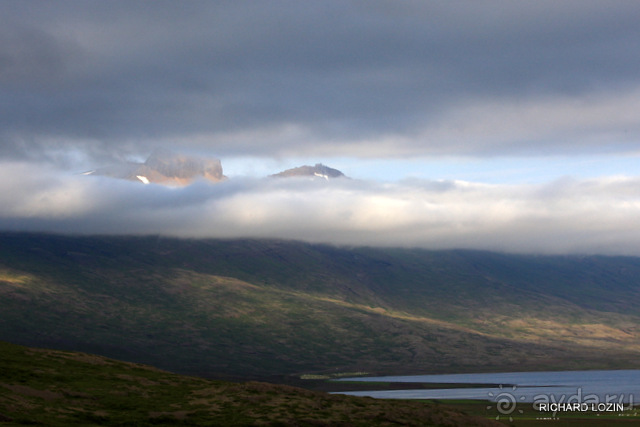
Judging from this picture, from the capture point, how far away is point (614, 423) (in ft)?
589

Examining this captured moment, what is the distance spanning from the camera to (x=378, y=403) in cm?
11675

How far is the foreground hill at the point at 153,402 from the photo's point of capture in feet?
318

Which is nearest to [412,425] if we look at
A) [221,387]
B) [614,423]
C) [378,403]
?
[378,403]

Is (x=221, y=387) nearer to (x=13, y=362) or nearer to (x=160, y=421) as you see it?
(x=160, y=421)

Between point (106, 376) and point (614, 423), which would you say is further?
point (614, 423)

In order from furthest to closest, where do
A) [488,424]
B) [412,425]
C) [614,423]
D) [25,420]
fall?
[614,423], [488,424], [412,425], [25,420]

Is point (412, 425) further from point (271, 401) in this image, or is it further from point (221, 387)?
point (221, 387)

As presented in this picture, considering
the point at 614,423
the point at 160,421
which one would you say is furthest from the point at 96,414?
the point at 614,423

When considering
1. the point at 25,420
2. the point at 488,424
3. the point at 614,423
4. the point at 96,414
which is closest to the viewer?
the point at 25,420

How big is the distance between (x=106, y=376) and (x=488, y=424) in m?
62.4

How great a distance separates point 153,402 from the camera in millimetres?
106812

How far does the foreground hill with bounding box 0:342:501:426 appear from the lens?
96812mm

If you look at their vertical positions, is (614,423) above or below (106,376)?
below

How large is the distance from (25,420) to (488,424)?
228 feet
